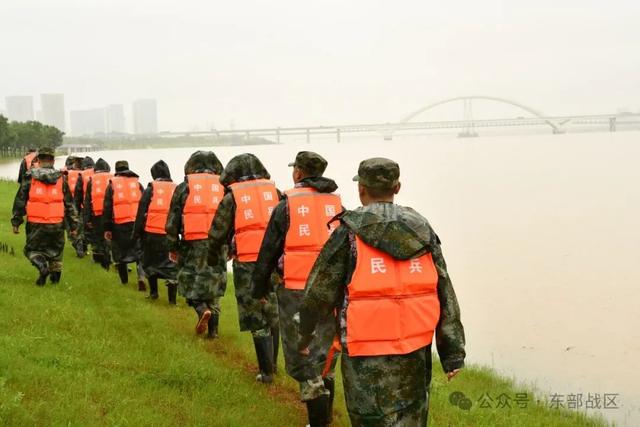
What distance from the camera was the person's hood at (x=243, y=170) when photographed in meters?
7.23

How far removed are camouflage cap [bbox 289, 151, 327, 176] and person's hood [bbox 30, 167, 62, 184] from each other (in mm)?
6054

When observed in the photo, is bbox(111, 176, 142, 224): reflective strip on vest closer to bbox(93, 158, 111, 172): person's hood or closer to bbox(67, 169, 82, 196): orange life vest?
bbox(93, 158, 111, 172): person's hood

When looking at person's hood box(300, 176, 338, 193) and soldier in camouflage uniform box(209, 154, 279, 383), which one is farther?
soldier in camouflage uniform box(209, 154, 279, 383)

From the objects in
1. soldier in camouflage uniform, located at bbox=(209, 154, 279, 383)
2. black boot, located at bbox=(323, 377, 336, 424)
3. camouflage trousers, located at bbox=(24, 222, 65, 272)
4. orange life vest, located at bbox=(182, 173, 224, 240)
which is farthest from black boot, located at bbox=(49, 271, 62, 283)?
black boot, located at bbox=(323, 377, 336, 424)

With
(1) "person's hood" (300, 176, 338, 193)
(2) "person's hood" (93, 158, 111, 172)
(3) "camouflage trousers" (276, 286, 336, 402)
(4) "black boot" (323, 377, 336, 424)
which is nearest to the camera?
(3) "camouflage trousers" (276, 286, 336, 402)

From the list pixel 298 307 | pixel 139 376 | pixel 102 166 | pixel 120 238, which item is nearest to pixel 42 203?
pixel 120 238

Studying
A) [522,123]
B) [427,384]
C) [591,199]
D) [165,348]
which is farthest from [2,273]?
[522,123]

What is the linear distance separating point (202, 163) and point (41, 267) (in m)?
3.41

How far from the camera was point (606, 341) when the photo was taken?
1239 cm

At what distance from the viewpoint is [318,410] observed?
5.65 metres

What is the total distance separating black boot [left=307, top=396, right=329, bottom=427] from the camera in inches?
222

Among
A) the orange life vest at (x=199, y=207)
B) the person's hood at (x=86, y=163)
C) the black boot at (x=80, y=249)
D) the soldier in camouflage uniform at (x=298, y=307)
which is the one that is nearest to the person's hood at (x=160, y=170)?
the orange life vest at (x=199, y=207)

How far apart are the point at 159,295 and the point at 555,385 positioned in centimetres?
689

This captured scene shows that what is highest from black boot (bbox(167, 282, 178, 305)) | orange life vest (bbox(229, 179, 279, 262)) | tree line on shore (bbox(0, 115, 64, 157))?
tree line on shore (bbox(0, 115, 64, 157))
